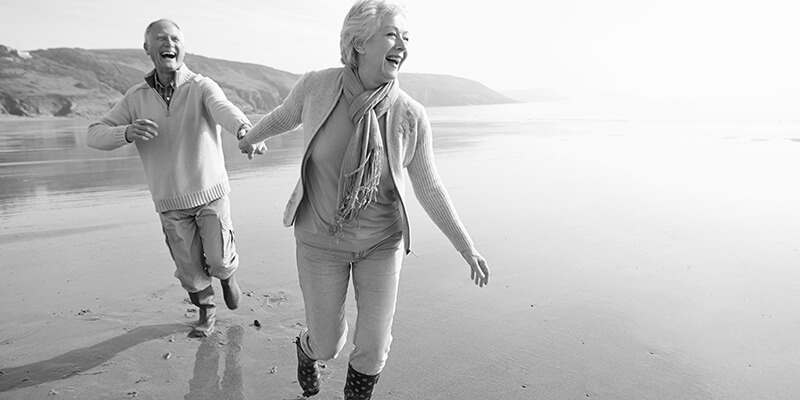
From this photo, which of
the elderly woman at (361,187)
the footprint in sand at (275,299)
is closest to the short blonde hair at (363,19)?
the elderly woman at (361,187)

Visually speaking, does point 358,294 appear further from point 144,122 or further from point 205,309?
point 144,122

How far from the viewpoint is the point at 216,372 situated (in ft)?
10.3

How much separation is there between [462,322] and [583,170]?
25.6 feet

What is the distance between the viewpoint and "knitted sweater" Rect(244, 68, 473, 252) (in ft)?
7.90

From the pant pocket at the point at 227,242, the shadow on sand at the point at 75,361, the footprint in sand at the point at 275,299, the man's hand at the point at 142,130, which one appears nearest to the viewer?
the shadow on sand at the point at 75,361

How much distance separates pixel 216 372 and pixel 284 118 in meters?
1.63

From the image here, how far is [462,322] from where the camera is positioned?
12.5 ft

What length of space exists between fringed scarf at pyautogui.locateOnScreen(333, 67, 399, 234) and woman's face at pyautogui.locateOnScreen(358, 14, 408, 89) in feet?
0.18

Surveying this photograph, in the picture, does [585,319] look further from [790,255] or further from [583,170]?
[583,170]

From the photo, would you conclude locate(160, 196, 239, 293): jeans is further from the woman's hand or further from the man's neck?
the woman's hand

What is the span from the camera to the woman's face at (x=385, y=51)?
7.36ft

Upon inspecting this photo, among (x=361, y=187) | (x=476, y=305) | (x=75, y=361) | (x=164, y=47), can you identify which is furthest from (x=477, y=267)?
(x=75, y=361)

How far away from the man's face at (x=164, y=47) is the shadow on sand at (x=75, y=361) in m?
1.83

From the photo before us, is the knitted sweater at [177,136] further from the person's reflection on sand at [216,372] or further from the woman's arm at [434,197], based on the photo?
the woman's arm at [434,197]
